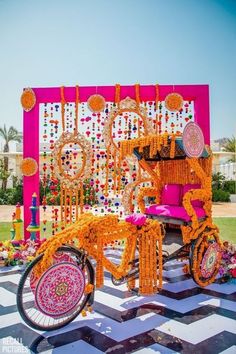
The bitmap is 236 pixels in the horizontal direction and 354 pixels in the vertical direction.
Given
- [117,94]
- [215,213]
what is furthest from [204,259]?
[215,213]

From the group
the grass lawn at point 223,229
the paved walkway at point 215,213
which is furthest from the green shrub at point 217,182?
the grass lawn at point 223,229

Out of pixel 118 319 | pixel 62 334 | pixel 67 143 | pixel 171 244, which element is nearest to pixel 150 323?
pixel 118 319

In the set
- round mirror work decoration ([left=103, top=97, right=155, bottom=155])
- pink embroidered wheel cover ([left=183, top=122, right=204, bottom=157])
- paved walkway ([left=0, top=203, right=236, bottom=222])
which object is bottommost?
paved walkway ([left=0, top=203, right=236, bottom=222])

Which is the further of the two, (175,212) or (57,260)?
(175,212)

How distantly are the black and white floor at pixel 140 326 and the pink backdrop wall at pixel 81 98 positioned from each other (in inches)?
88.5

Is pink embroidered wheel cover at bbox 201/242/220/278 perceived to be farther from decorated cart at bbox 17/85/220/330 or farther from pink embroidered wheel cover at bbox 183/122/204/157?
pink embroidered wheel cover at bbox 183/122/204/157

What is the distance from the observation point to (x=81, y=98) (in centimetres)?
587

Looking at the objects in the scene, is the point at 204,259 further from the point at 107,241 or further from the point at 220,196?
the point at 220,196

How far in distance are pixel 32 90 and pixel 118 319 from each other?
4205mm

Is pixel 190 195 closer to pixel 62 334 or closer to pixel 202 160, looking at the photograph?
pixel 202 160

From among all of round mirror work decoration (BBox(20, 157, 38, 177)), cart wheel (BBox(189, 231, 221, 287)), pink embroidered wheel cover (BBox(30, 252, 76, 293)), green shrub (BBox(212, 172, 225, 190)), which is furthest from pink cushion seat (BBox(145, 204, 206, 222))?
green shrub (BBox(212, 172, 225, 190))

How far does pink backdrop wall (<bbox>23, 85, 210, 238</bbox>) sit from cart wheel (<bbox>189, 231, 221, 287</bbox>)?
2.37 meters

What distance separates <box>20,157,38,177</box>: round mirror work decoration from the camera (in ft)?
19.0

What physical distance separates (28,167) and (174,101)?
2799 millimetres
